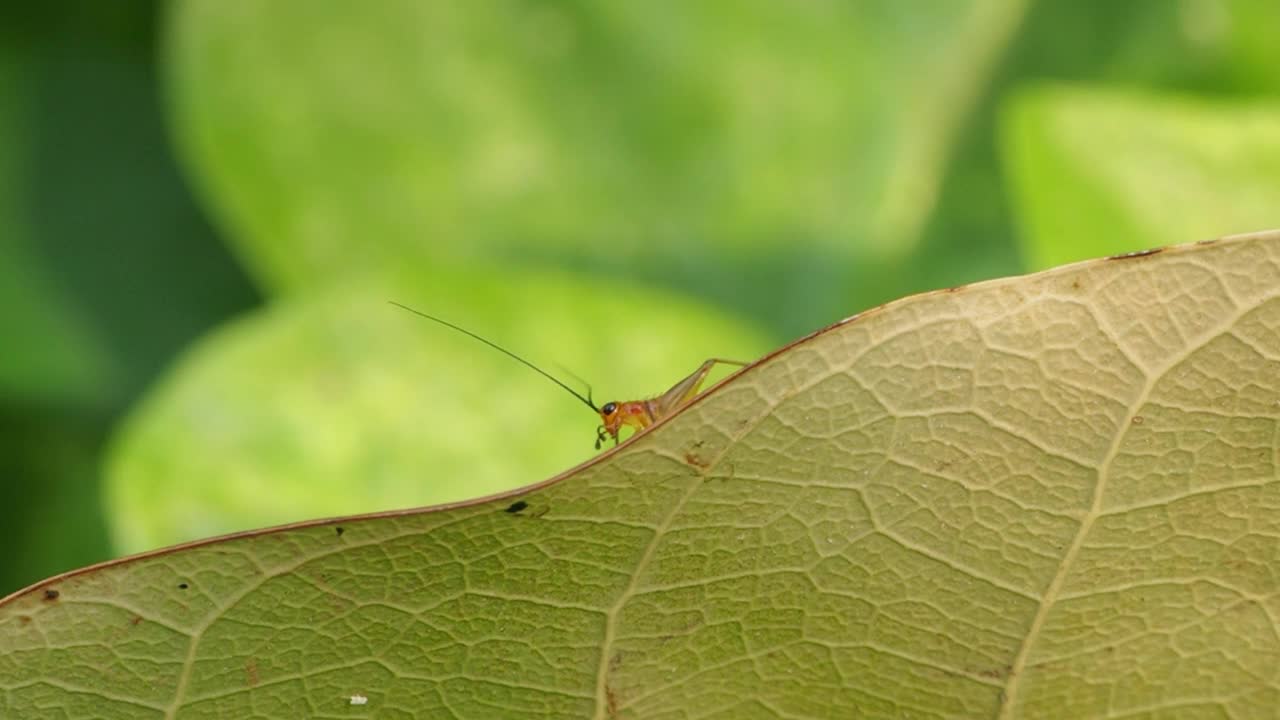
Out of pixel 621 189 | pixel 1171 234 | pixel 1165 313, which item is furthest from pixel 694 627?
pixel 621 189

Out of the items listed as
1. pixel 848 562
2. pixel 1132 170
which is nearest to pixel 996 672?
pixel 848 562

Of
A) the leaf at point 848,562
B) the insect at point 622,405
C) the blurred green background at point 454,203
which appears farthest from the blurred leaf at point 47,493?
the leaf at point 848,562

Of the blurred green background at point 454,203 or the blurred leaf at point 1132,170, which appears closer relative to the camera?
the blurred leaf at point 1132,170

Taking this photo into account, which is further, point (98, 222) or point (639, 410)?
point (98, 222)

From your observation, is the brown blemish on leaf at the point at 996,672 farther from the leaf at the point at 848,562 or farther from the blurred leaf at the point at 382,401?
the blurred leaf at the point at 382,401

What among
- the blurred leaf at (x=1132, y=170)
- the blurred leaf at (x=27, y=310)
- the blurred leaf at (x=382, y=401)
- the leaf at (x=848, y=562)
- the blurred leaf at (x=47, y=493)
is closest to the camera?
the leaf at (x=848, y=562)

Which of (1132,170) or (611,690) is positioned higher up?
(1132,170)

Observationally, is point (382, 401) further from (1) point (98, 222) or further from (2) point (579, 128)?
(1) point (98, 222)

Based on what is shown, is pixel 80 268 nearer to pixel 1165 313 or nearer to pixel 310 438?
pixel 310 438

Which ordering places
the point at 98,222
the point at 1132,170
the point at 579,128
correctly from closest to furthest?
1. the point at 1132,170
2. the point at 579,128
3. the point at 98,222
